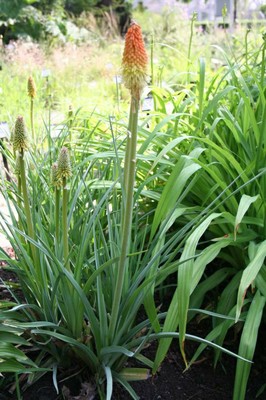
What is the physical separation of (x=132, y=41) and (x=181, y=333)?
2.47 feet

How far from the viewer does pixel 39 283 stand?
5.10ft

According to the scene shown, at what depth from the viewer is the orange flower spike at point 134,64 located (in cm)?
104

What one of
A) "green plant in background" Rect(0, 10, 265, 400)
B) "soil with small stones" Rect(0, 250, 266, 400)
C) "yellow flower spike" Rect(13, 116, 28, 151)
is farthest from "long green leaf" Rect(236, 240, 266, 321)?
"yellow flower spike" Rect(13, 116, 28, 151)

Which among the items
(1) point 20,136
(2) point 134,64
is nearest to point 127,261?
(1) point 20,136

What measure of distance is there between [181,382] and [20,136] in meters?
0.95

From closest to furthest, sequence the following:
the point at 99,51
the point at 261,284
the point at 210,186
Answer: the point at 261,284 → the point at 210,186 → the point at 99,51

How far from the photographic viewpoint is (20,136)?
1.36 meters

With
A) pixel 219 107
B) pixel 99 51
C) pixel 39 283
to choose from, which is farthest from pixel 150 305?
pixel 99 51

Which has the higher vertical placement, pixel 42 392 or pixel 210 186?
pixel 210 186

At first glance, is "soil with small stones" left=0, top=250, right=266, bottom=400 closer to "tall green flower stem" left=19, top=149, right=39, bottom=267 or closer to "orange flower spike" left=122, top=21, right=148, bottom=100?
"tall green flower stem" left=19, top=149, right=39, bottom=267

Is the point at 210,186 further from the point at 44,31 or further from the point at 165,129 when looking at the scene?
the point at 44,31

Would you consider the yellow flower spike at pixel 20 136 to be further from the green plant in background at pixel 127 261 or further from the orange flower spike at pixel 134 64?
the orange flower spike at pixel 134 64

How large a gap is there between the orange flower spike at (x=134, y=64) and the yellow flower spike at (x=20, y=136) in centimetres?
41

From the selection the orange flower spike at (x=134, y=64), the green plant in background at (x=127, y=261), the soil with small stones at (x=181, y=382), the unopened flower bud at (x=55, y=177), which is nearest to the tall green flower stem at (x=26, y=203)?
the green plant in background at (x=127, y=261)
